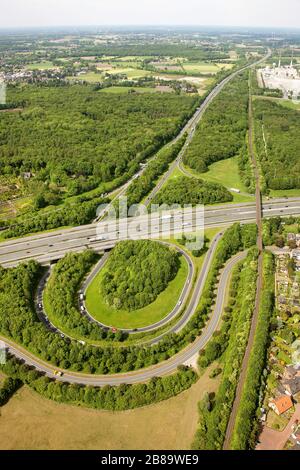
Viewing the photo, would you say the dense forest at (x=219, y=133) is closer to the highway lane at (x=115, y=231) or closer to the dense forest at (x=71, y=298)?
the highway lane at (x=115, y=231)

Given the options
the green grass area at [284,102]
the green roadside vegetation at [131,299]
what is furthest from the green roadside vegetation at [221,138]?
the green roadside vegetation at [131,299]

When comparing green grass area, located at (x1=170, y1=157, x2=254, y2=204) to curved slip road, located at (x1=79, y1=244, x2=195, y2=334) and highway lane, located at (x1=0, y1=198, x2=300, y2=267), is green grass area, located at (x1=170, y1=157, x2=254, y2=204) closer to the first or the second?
highway lane, located at (x1=0, y1=198, x2=300, y2=267)

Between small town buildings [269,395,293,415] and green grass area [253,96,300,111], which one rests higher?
green grass area [253,96,300,111]

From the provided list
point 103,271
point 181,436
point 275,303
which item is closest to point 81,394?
point 181,436

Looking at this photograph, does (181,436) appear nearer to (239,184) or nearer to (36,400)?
(36,400)

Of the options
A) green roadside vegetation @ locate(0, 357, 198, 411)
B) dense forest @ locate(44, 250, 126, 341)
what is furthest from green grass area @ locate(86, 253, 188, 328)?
green roadside vegetation @ locate(0, 357, 198, 411)

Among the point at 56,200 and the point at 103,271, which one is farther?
the point at 56,200
